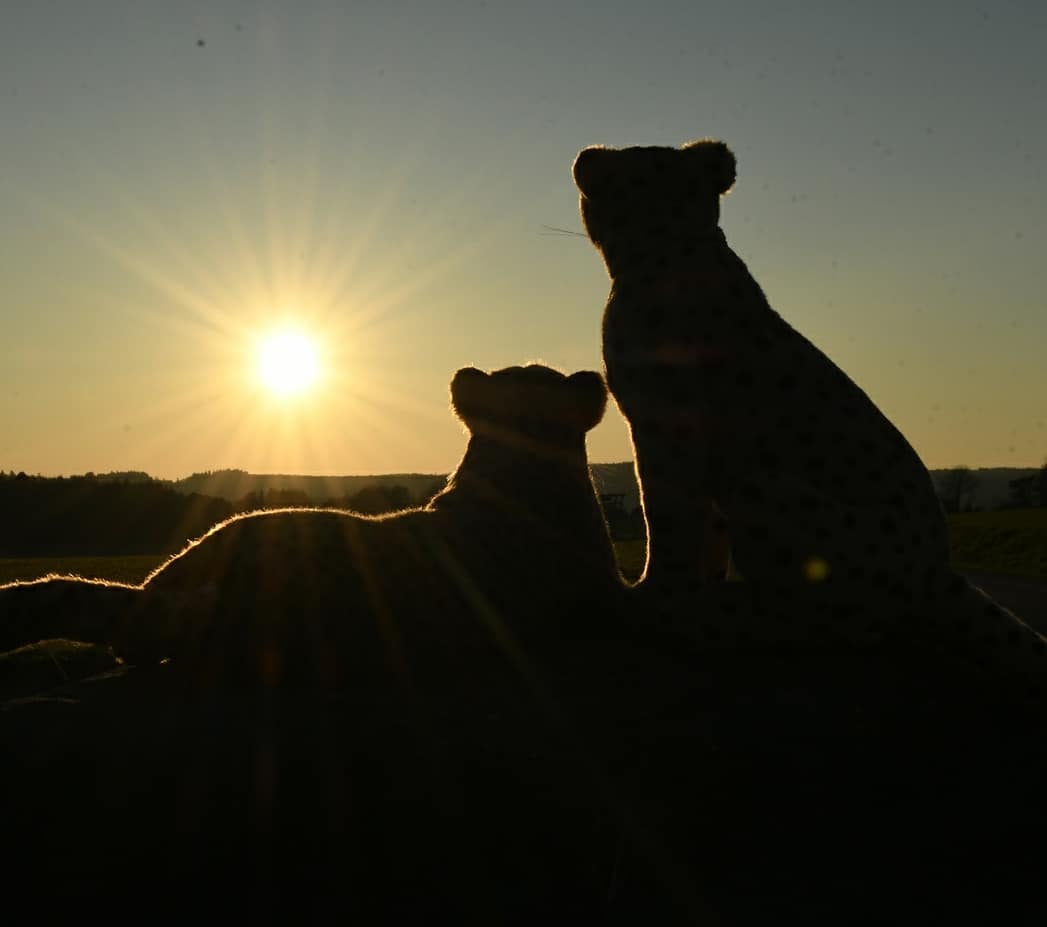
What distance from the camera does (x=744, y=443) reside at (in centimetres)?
412

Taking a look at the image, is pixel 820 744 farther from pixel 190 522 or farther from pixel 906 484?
pixel 190 522

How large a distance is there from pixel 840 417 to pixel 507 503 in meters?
1.76

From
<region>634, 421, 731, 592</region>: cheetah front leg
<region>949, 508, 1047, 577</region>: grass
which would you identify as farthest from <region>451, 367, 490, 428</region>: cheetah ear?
<region>949, 508, 1047, 577</region>: grass

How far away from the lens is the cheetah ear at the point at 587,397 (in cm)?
545

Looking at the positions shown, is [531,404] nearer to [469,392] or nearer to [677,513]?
[469,392]

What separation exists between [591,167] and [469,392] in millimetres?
1392

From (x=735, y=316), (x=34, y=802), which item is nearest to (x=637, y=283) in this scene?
(x=735, y=316)

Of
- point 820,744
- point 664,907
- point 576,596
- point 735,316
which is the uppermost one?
point 735,316

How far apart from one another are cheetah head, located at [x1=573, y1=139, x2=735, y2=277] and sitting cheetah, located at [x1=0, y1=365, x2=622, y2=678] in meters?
1.36

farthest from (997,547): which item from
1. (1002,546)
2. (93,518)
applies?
(93,518)

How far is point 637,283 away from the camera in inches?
175

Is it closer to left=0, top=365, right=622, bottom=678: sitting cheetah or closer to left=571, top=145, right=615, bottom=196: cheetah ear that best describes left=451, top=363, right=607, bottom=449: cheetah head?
left=0, top=365, right=622, bottom=678: sitting cheetah

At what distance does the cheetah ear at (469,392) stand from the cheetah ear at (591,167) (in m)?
1.20

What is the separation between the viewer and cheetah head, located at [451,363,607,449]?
5.47 metres
